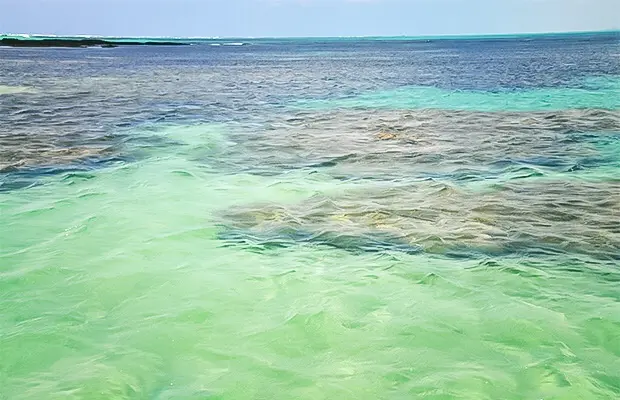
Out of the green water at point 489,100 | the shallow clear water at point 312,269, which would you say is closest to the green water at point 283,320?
the shallow clear water at point 312,269

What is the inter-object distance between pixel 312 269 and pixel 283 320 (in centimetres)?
138

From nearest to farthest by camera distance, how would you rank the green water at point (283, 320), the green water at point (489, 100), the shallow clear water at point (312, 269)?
the green water at point (283, 320)
the shallow clear water at point (312, 269)
the green water at point (489, 100)

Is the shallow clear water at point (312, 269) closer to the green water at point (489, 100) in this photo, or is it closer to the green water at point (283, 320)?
the green water at point (283, 320)

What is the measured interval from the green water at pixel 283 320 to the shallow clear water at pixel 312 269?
3 cm

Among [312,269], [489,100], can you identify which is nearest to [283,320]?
[312,269]

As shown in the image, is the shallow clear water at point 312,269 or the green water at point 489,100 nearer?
the shallow clear water at point 312,269

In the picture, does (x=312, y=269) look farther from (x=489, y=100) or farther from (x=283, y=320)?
(x=489, y=100)

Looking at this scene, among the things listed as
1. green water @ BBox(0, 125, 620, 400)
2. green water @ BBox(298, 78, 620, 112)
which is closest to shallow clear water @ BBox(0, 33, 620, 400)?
green water @ BBox(0, 125, 620, 400)

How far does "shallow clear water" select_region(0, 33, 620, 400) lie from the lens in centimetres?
534

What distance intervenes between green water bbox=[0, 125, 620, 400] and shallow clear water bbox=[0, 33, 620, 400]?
0.03 meters

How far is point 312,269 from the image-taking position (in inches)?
302

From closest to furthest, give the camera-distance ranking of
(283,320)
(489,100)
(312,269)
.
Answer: (283,320) → (312,269) → (489,100)

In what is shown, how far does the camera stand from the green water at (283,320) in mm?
5172

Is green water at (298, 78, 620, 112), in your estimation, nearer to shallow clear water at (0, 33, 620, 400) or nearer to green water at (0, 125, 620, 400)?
shallow clear water at (0, 33, 620, 400)
